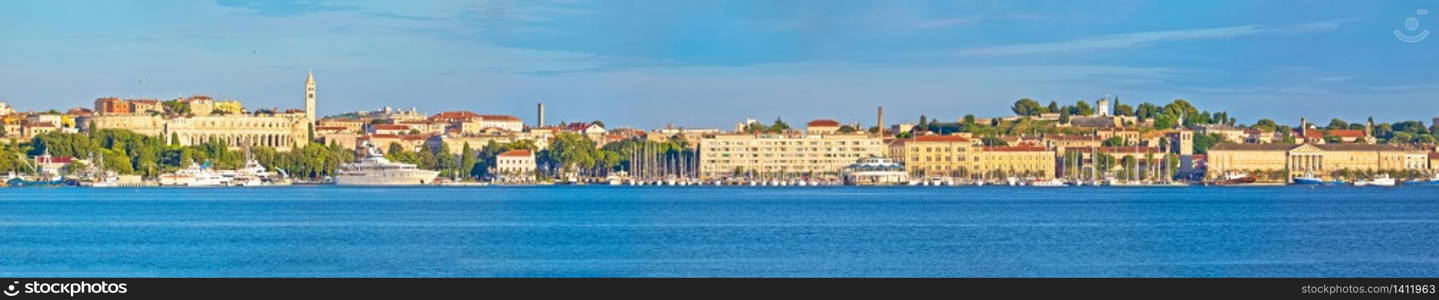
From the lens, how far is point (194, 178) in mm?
87875

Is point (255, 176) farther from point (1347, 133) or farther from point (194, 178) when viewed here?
point (1347, 133)

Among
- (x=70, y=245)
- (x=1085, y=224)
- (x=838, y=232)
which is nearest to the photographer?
(x=70, y=245)

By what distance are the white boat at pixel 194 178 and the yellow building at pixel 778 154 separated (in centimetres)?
2486

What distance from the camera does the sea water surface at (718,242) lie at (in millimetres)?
23578

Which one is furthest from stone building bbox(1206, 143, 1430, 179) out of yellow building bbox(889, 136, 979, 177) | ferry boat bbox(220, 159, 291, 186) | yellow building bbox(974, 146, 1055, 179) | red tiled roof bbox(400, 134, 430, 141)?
ferry boat bbox(220, 159, 291, 186)

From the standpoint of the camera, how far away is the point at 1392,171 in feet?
353

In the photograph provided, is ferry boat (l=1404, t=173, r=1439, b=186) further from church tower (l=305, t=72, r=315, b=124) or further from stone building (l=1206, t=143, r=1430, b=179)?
church tower (l=305, t=72, r=315, b=124)

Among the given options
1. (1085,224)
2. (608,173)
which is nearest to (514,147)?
(608,173)

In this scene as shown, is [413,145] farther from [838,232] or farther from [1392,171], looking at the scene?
[838,232]

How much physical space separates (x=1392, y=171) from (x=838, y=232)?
80522mm

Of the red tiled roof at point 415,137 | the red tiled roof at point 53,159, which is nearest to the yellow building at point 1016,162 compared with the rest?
the red tiled roof at point 415,137

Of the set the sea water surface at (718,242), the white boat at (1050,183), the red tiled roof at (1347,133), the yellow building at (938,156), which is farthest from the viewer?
the red tiled roof at (1347,133)

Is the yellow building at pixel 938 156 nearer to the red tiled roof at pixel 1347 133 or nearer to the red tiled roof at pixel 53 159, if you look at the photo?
the red tiled roof at pixel 1347 133
